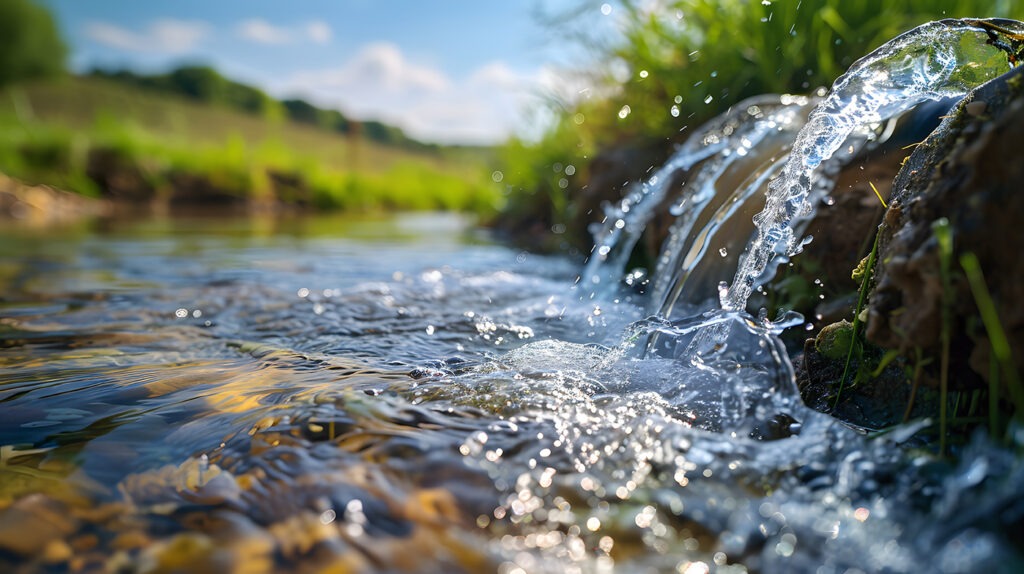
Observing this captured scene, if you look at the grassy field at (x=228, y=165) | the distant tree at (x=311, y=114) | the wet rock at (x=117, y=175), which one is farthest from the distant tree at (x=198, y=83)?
the wet rock at (x=117, y=175)

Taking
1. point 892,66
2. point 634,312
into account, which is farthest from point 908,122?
point 634,312

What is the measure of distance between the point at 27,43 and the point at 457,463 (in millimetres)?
36402

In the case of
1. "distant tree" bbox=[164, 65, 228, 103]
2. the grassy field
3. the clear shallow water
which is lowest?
the clear shallow water

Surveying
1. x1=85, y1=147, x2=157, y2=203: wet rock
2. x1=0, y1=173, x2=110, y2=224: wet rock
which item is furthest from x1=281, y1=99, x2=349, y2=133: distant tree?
x1=0, y1=173, x2=110, y2=224: wet rock

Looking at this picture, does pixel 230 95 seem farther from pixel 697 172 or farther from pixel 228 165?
pixel 697 172

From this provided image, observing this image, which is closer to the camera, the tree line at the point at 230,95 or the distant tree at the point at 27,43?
the distant tree at the point at 27,43

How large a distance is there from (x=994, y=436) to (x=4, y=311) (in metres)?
3.25

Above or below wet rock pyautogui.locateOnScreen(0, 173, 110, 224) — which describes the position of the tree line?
above

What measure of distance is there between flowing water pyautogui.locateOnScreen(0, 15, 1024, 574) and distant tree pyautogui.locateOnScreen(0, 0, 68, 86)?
3355 centimetres

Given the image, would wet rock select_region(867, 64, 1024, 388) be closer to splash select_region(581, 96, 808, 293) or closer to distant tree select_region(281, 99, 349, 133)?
splash select_region(581, 96, 808, 293)

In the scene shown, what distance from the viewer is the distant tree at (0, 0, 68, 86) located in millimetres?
27188

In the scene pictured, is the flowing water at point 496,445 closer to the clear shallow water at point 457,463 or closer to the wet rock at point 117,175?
the clear shallow water at point 457,463

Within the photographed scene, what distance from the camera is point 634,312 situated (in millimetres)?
2467

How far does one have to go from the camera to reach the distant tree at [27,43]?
27188 millimetres
